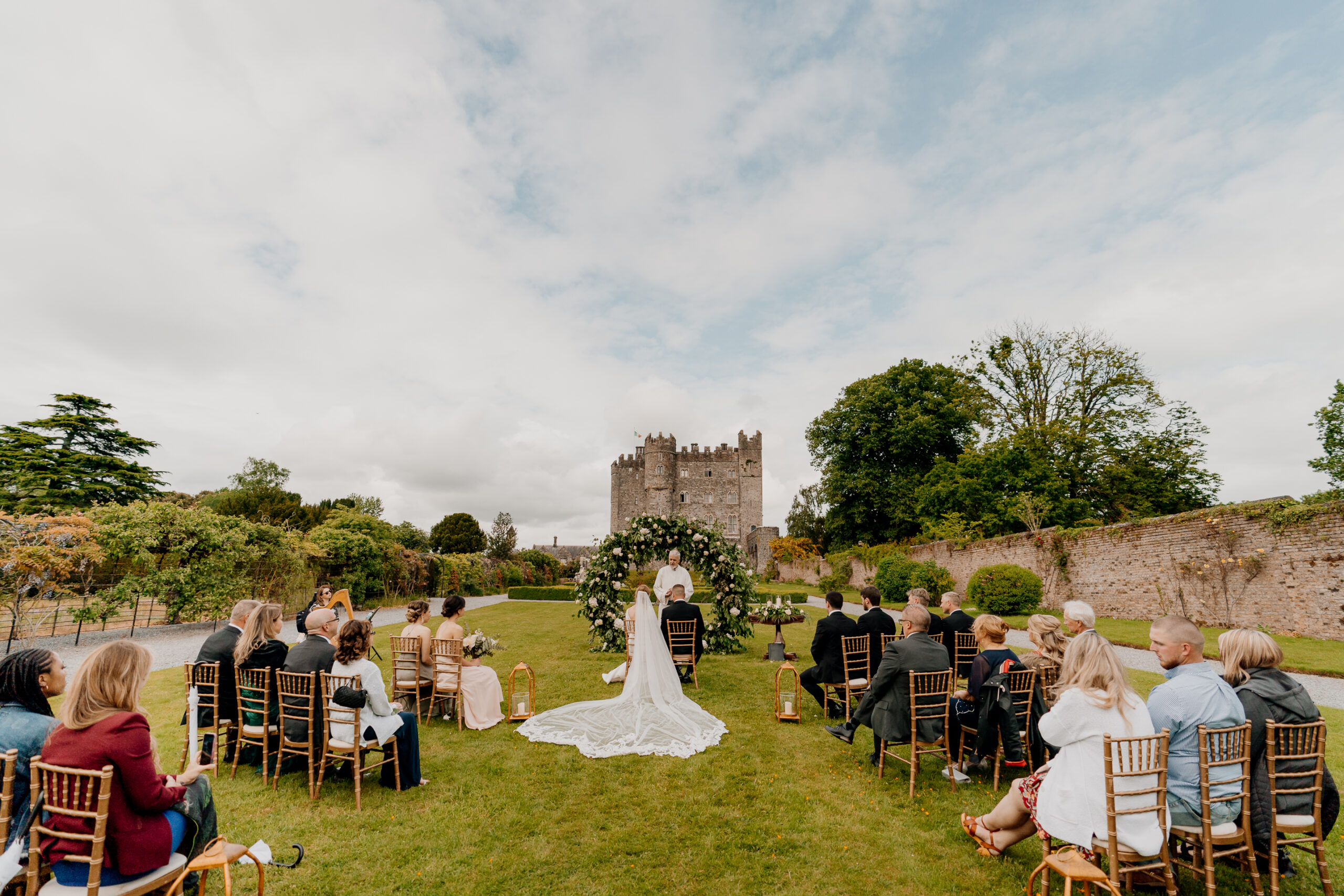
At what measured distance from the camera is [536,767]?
5578mm

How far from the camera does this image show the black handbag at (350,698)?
179 inches

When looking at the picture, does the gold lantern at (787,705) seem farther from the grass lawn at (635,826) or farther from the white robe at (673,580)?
the white robe at (673,580)

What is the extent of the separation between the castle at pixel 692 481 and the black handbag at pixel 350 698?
41816 millimetres

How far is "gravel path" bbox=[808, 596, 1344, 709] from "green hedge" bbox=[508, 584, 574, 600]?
66.2 ft

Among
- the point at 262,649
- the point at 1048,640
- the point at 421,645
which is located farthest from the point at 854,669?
the point at 262,649

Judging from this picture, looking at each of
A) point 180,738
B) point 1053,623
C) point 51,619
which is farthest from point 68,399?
point 1053,623

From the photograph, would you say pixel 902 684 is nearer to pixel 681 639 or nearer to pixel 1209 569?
pixel 681 639

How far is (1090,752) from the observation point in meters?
3.32

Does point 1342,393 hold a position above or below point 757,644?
above

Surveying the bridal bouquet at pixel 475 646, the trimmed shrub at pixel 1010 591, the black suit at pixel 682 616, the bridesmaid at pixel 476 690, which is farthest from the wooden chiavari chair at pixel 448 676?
the trimmed shrub at pixel 1010 591

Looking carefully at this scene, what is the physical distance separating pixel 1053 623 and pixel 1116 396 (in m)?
25.0

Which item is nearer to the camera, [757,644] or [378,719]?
[378,719]

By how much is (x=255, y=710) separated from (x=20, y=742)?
2.66m

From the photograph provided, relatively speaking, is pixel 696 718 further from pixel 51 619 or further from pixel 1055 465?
pixel 1055 465
